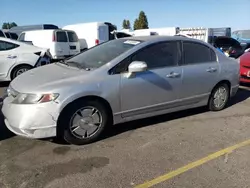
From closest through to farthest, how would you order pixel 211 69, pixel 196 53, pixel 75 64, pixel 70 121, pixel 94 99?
pixel 70 121 → pixel 94 99 → pixel 75 64 → pixel 196 53 → pixel 211 69

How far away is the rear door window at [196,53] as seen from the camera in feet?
15.6

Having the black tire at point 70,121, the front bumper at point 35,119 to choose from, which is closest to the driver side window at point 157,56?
the black tire at point 70,121

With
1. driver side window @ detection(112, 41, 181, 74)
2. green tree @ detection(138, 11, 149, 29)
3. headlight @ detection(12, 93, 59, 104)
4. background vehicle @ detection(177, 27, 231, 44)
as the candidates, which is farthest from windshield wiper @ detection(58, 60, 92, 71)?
green tree @ detection(138, 11, 149, 29)

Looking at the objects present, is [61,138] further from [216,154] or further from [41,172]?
[216,154]

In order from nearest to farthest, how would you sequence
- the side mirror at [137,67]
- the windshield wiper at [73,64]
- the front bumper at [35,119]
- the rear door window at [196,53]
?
the front bumper at [35,119], the side mirror at [137,67], the windshield wiper at [73,64], the rear door window at [196,53]

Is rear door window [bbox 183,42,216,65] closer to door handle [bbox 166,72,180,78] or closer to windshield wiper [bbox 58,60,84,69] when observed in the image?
door handle [bbox 166,72,180,78]

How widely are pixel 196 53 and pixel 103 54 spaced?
171 cm

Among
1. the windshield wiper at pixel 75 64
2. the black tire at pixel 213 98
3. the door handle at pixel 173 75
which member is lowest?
the black tire at pixel 213 98

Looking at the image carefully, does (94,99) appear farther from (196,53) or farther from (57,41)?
(57,41)

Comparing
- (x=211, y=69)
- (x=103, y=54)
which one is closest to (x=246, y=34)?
(x=211, y=69)

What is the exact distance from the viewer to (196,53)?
4914 millimetres

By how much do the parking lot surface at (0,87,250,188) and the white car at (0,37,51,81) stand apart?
3.54m

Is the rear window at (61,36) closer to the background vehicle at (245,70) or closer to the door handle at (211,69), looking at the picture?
the background vehicle at (245,70)

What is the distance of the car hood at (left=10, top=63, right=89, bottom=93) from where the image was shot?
11.6ft
